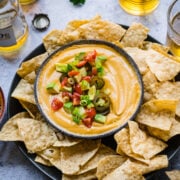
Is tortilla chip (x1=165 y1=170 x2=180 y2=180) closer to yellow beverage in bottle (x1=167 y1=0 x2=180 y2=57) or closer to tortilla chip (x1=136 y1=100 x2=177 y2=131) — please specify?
tortilla chip (x1=136 y1=100 x2=177 y2=131)

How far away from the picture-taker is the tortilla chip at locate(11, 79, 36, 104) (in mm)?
2410

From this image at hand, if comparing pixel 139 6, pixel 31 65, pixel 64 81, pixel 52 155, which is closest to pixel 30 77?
pixel 31 65

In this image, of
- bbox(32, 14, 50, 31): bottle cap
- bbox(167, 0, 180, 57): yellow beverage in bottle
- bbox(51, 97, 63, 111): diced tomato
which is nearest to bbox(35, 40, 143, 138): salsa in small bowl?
bbox(51, 97, 63, 111): diced tomato

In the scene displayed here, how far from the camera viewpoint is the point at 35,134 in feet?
7.73

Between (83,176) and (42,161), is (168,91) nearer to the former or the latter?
(83,176)

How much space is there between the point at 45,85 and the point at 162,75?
0.53 metres

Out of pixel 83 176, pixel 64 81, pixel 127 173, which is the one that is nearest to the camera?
pixel 127 173

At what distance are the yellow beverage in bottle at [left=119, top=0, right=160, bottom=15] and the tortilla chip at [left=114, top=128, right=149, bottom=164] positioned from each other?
0.84 meters

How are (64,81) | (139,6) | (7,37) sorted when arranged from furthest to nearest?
(139,6), (7,37), (64,81)

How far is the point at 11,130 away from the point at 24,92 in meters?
0.18

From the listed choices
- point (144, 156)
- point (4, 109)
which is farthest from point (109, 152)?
point (4, 109)

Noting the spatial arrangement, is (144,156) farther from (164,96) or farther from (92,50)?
(92,50)

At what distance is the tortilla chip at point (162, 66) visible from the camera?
7.87 feet

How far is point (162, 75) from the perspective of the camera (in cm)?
240
